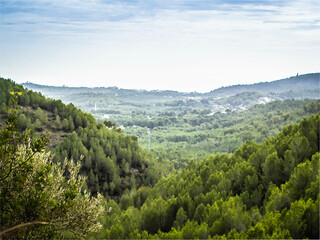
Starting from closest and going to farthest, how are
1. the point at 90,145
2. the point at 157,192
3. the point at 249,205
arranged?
the point at 249,205
the point at 157,192
the point at 90,145

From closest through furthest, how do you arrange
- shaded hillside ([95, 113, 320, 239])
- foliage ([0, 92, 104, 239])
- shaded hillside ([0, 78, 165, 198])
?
shaded hillside ([95, 113, 320, 239]), foliage ([0, 92, 104, 239]), shaded hillside ([0, 78, 165, 198])

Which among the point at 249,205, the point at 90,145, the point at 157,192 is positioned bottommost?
the point at 157,192

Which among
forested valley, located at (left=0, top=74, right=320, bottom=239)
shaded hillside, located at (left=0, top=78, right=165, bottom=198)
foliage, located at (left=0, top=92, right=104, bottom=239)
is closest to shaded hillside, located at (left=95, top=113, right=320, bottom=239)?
forested valley, located at (left=0, top=74, right=320, bottom=239)

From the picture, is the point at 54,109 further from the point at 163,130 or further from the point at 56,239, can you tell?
the point at 163,130

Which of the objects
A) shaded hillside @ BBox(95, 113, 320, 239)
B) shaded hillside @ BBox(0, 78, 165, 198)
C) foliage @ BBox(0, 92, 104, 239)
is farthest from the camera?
shaded hillside @ BBox(0, 78, 165, 198)

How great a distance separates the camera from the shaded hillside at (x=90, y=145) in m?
34.3

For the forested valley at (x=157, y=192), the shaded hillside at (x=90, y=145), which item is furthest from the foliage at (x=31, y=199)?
the shaded hillside at (x=90, y=145)

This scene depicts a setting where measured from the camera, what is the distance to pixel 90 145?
126 feet

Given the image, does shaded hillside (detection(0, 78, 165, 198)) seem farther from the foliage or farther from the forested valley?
the foliage

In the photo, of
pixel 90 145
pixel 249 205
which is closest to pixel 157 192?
pixel 249 205

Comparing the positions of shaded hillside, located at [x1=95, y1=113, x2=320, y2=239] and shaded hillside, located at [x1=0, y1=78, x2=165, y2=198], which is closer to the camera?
shaded hillside, located at [x1=95, y1=113, x2=320, y2=239]

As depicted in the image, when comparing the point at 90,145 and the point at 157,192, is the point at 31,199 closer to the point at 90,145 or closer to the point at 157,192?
the point at 157,192

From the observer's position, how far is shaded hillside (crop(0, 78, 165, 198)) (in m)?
34.3

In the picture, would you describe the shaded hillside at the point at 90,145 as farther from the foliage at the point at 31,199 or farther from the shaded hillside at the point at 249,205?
the foliage at the point at 31,199
